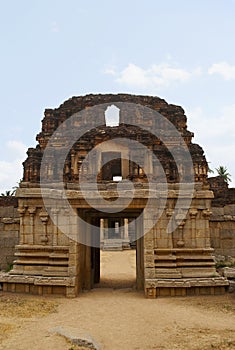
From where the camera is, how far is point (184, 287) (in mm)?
9969

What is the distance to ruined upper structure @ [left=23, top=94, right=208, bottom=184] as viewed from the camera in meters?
16.3

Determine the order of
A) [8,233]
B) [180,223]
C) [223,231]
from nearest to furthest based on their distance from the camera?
[180,223] → [8,233] → [223,231]

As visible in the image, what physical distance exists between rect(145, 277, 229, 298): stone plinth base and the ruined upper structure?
6.27 meters

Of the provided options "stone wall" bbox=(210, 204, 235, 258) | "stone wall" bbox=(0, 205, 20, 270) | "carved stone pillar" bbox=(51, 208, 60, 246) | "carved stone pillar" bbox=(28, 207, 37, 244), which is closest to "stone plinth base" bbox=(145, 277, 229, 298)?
"carved stone pillar" bbox=(51, 208, 60, 246)

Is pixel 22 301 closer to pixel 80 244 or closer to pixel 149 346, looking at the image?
pixel 80 244

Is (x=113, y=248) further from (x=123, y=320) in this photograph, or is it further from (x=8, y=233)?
(x=123, y=320)

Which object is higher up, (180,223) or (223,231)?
(180,223)

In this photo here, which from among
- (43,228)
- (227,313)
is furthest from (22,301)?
(227,313)

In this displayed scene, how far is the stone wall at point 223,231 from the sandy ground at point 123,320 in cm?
602

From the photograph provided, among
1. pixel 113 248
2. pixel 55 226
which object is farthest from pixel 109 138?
pixel 113 248

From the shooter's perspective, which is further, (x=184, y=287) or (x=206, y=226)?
(x=206, y=226)

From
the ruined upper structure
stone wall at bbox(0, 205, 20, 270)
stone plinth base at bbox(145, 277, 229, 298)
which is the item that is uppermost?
the ruined upper structure

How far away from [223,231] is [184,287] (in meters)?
6.65

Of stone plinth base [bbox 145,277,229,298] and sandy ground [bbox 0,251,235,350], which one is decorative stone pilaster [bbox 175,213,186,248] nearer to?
stone plinth base [bbox 145,277,229,298]
